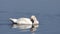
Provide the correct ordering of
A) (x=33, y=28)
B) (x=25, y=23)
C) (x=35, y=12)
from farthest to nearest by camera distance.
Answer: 1. (x=35, y=12)
2. (x=25, y=23)
3. (x=33, y=28)

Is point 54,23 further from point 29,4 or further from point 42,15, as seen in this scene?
point 29,4

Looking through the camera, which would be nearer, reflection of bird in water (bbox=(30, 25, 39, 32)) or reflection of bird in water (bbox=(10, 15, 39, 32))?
reflection of bird in water (bbox=(30, 25, 39, 32))

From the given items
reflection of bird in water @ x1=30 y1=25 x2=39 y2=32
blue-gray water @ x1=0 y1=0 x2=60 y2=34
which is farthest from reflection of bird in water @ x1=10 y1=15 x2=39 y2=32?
blue-gray water @ x1=0 y1=0 x2=60 y2=34

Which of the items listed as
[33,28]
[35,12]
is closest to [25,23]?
[33,28]

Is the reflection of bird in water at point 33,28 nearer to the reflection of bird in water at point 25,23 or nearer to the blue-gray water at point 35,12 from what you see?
the reflection of bird in water at point 25,23

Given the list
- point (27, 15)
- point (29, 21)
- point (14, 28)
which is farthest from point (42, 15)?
point (14, 28)

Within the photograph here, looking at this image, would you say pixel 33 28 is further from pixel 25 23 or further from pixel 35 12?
pixel 35 12

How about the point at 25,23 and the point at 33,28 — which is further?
the point at 25,23

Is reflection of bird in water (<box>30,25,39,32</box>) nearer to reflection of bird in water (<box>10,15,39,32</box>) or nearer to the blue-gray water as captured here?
reflection of bird in water (<box>10,15,39,32</box>)

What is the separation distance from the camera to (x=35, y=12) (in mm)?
22688

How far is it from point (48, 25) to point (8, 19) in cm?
239

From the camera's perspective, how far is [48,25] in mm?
18250

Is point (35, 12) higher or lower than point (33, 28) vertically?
higher

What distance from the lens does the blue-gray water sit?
17294mm
